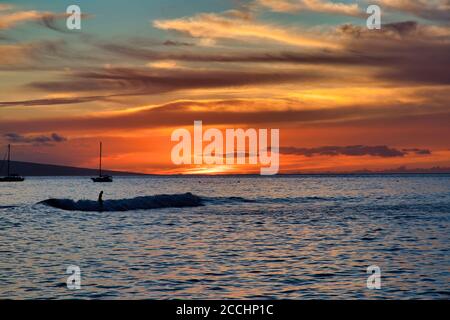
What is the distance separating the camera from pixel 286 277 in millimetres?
25688

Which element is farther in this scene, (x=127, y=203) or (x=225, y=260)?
(x=127, y=203)

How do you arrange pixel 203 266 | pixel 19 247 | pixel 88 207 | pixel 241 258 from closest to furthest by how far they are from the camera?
pixel 203 266 → pixel 241 258 → pixel 19 247 → pixel 88 207

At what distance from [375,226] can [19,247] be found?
3187 cm

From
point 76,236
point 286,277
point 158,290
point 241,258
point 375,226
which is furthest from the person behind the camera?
point 375,226

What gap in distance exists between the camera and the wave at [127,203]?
80812 mm

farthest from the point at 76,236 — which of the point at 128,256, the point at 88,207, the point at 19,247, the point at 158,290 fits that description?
the point at 88,207

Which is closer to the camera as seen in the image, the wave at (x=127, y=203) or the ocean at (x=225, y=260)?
the ocean at (x=225, y=260)

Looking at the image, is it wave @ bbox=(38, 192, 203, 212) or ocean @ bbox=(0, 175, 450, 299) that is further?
wave @ bbox=(38, 192, 203, 212)

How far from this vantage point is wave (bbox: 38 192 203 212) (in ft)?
265

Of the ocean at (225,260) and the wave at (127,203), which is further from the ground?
the ocean at (225,260)

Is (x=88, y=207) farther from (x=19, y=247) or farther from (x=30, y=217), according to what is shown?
(x=19, y=247)

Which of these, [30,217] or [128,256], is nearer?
[128,256]

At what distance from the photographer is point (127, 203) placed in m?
88.8

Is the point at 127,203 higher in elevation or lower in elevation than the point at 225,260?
lower
